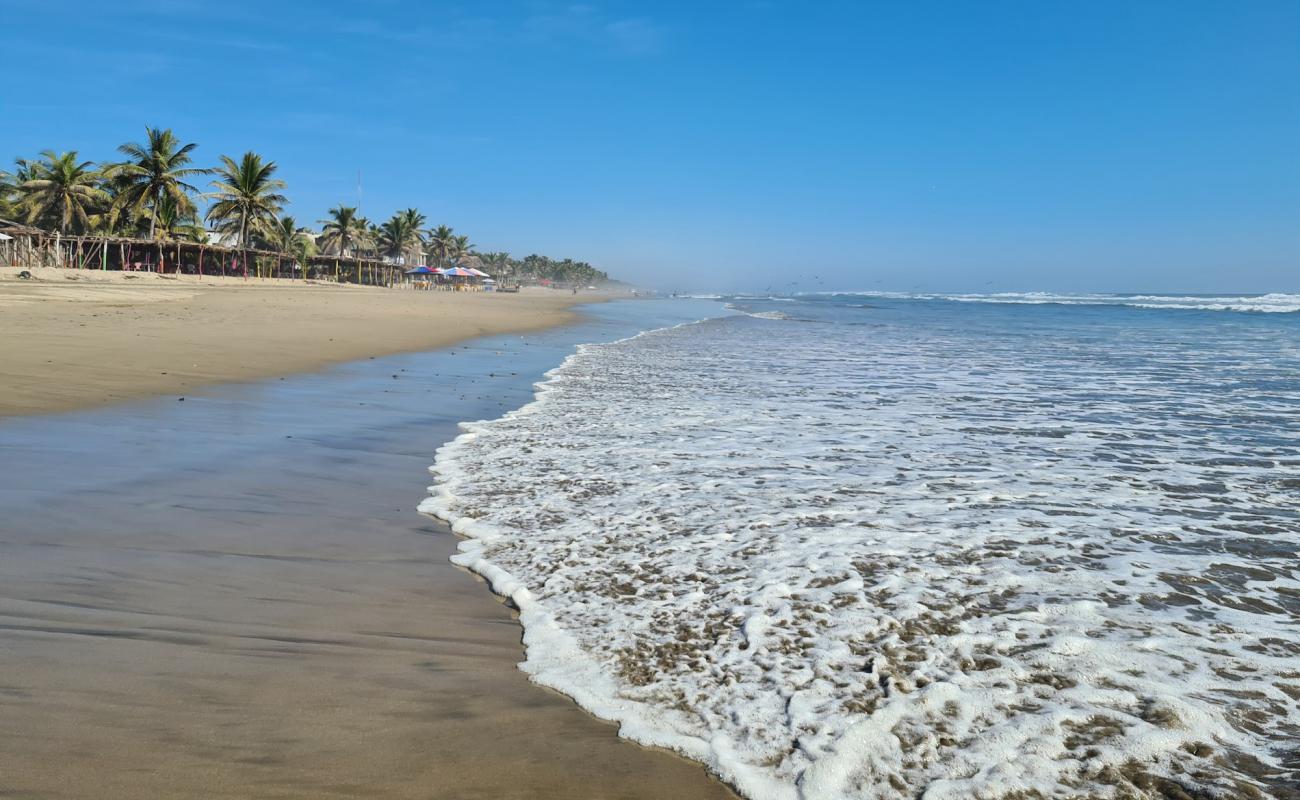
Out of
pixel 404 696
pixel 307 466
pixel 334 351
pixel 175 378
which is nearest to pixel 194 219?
pixel 334 351

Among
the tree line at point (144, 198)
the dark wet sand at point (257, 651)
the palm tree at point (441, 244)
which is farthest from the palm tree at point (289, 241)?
the dark wet sand at point (257, 651)

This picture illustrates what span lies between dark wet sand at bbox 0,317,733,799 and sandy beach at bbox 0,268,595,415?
3.40m

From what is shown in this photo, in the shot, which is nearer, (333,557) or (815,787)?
(815,787)

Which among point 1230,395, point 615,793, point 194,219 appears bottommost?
point 615,793

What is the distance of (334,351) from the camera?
1491 centimetres

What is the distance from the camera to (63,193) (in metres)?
46.5

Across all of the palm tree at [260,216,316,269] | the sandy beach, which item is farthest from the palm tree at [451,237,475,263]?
the sandy beach

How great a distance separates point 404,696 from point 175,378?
908 centimetres

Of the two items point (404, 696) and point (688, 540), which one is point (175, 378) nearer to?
point (688, 540)

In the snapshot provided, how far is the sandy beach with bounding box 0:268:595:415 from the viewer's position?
9.03m

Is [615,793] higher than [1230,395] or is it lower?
lower

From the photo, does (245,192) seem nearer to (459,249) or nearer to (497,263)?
(459,249)

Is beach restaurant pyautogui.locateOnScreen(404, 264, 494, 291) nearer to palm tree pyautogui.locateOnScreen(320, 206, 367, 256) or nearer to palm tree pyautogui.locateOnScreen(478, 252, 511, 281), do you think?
palm tree pyautogui.locateOnScreen(320, 206, 367, 256)

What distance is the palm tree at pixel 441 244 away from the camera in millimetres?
110500
